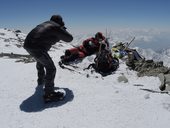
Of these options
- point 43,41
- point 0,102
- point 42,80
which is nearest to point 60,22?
point 43,41

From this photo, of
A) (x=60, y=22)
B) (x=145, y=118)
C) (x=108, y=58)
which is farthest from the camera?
(x=108, y=58)

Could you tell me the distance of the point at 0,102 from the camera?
29.7 ft

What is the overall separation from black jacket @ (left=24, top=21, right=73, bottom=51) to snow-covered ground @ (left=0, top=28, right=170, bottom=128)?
2.32 metres

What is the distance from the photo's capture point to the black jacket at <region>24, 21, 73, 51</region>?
8.30 meters

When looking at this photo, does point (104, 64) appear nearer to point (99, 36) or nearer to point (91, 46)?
point (91, 46)

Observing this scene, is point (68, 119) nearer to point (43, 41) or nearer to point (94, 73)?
point (43, 41)

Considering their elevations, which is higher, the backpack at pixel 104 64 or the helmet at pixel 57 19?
the helmet at pixel 57 19

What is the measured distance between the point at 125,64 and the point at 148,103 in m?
6.12

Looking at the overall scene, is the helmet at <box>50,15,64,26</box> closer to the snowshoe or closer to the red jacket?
the snowshoe

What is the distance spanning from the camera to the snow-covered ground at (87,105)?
7102 millimetres

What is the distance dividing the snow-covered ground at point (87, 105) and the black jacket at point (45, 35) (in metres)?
2.32

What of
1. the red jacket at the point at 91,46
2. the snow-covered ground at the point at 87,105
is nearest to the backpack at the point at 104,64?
the snow-covered ground at the point at 87,105

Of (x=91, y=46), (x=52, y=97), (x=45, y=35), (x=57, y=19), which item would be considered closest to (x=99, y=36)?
(x=91, y=46)

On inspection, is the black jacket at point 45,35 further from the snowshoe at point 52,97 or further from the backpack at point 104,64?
the backpack at point 104,64
